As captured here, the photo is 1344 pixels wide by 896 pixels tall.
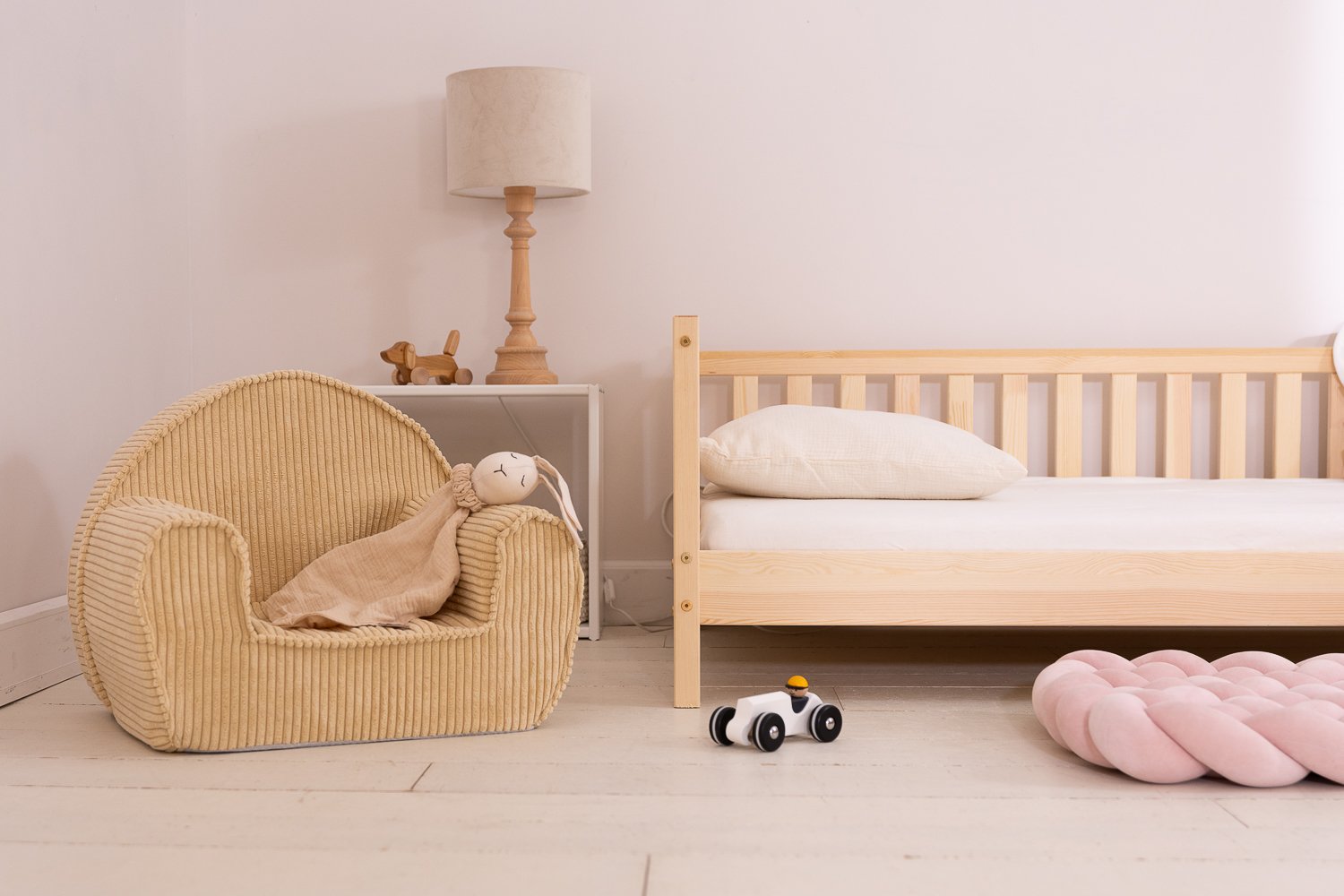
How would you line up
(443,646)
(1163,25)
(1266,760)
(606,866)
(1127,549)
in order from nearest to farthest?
(606,866) → (1266,760) → (443,646) → (1127,549) → (1163,25)

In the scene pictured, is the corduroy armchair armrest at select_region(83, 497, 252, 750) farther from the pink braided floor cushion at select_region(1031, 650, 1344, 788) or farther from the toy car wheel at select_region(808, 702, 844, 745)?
the pink braided floor cushion at select_region(1031, 650, 1344, 788)

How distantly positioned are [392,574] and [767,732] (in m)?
0.65

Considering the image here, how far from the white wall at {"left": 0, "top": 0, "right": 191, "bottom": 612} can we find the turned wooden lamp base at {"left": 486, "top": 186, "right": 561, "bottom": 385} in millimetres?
752

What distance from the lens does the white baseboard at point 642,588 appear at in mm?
2537

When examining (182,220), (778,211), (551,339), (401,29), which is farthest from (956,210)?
(182,220)

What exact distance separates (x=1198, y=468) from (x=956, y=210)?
82 cm

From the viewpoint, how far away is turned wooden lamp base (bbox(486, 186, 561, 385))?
2.34 metres

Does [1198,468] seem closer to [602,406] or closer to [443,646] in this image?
[602,406]

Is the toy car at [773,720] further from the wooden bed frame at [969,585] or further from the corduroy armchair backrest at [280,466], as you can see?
the corduroy armchair backrest at [280,466]

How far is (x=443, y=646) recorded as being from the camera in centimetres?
153

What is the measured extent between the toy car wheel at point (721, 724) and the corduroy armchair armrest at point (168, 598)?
0.64 metres

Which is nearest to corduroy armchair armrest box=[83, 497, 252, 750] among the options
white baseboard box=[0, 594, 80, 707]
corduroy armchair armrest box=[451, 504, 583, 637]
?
corduroy armchair armrest box=[451, 504, 583, 637]

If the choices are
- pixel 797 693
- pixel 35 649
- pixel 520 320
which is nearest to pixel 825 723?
pixel 797 693

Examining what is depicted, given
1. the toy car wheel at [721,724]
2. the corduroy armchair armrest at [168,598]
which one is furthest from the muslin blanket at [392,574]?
the toy car wheel at [721,724]
